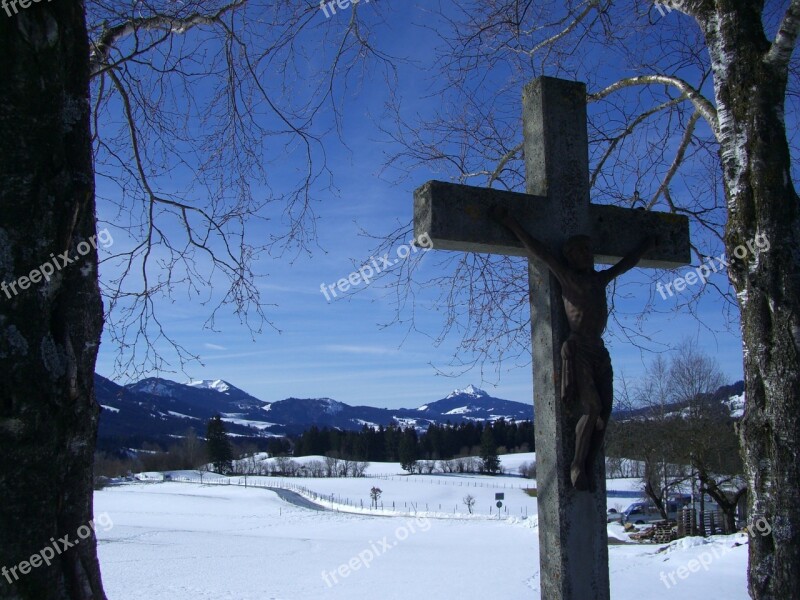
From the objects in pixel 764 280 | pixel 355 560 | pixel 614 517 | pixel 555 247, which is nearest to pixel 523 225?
pixel 555 247

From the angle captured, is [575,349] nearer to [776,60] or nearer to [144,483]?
[776,60]

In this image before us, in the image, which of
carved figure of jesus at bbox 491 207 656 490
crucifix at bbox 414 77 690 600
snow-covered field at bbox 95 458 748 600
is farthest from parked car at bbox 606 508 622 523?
carved figure of jesus at bbox 491 207 656 490

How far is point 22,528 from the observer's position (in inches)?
91.7

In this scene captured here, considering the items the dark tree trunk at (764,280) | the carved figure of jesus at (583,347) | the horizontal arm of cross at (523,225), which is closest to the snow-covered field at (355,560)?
the dark tree trunk at (764,280)

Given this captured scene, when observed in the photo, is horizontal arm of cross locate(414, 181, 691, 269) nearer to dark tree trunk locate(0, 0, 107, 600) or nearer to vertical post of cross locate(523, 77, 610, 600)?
vertical post of cross locate(523, 77, 610, 600)

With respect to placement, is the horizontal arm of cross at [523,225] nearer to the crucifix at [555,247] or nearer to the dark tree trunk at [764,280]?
the crucifix at [555,247]

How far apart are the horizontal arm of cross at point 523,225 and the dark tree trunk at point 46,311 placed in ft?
4.69

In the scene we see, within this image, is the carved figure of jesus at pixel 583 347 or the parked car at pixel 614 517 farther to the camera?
the parked car at pixel 614 517

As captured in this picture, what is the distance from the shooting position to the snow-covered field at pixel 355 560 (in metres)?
14.0

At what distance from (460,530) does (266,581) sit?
17.8 metres

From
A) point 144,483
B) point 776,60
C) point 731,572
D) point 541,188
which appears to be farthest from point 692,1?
point 144,483

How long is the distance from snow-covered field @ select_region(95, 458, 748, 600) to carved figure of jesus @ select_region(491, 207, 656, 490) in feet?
27.7

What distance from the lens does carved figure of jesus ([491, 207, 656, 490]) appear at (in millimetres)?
3176

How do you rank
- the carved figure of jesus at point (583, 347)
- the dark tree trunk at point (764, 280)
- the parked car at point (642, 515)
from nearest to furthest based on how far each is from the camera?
the carved figure of jesus at point (583, 347)
the dark tree trunk at point (764, 280)
the parked car at point (642, 515)
